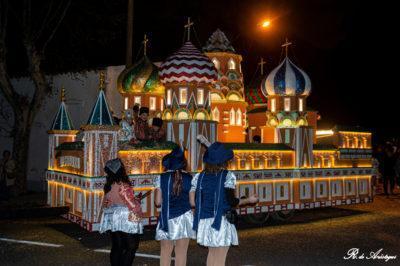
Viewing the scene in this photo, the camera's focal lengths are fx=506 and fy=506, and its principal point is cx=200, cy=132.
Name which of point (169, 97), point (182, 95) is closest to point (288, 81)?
point (182, 95)

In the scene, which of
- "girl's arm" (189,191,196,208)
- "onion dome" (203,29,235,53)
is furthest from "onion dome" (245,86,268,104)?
"girl's arm" (189,191,196,208)

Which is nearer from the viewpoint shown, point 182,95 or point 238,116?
point 182,95

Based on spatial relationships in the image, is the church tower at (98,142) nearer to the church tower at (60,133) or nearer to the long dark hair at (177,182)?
the church tower at (60,133)

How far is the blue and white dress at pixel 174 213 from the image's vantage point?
674 centimetres

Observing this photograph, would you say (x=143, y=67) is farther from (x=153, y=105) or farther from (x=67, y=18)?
(x=67, y=18)

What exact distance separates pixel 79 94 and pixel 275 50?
14994 millimetres

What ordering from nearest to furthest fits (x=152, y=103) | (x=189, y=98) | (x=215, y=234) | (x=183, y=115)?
(x=215, y=234) < (x=183, y=115) < (x=189, y=98) < (x=152, y=103)

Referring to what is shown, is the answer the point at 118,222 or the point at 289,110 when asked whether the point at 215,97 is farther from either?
the point at 118,222

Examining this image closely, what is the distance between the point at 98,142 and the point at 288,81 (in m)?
6.65

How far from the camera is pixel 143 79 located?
52.7 ft

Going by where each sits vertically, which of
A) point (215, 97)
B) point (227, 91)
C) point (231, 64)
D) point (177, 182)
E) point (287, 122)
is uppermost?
point (231, 64)

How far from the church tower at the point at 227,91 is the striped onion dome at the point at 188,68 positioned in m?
3.50

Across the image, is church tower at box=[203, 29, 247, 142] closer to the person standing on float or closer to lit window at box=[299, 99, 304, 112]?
lit window at box=[299, 99, 304, 112]

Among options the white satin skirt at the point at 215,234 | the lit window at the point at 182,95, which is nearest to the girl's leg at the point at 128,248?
the white satin skirt at the point at 215,234
